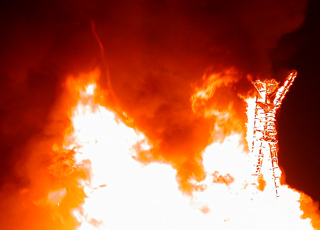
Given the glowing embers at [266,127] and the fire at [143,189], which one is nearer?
the fire at [143,189]

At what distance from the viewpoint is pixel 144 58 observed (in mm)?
9492

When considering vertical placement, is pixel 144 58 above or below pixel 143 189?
above

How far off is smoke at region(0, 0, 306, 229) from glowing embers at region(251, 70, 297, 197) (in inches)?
25.5

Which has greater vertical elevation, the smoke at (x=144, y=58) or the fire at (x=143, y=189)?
the smoke at (x=144, y=58)

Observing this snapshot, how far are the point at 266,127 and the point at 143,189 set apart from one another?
3392 millimetres

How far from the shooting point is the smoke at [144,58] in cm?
940

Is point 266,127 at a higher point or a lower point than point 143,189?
higher

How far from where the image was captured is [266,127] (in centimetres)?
901

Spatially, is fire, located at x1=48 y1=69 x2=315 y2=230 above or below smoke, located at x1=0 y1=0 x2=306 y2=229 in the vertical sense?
below

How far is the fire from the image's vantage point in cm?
890

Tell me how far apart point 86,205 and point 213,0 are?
20.2ft

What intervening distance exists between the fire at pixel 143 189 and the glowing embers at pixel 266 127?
30 centimetres

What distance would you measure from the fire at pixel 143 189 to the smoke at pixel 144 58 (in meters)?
0.41

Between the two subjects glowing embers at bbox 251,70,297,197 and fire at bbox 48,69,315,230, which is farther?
glowing embers at bbox 251,70,297,197
